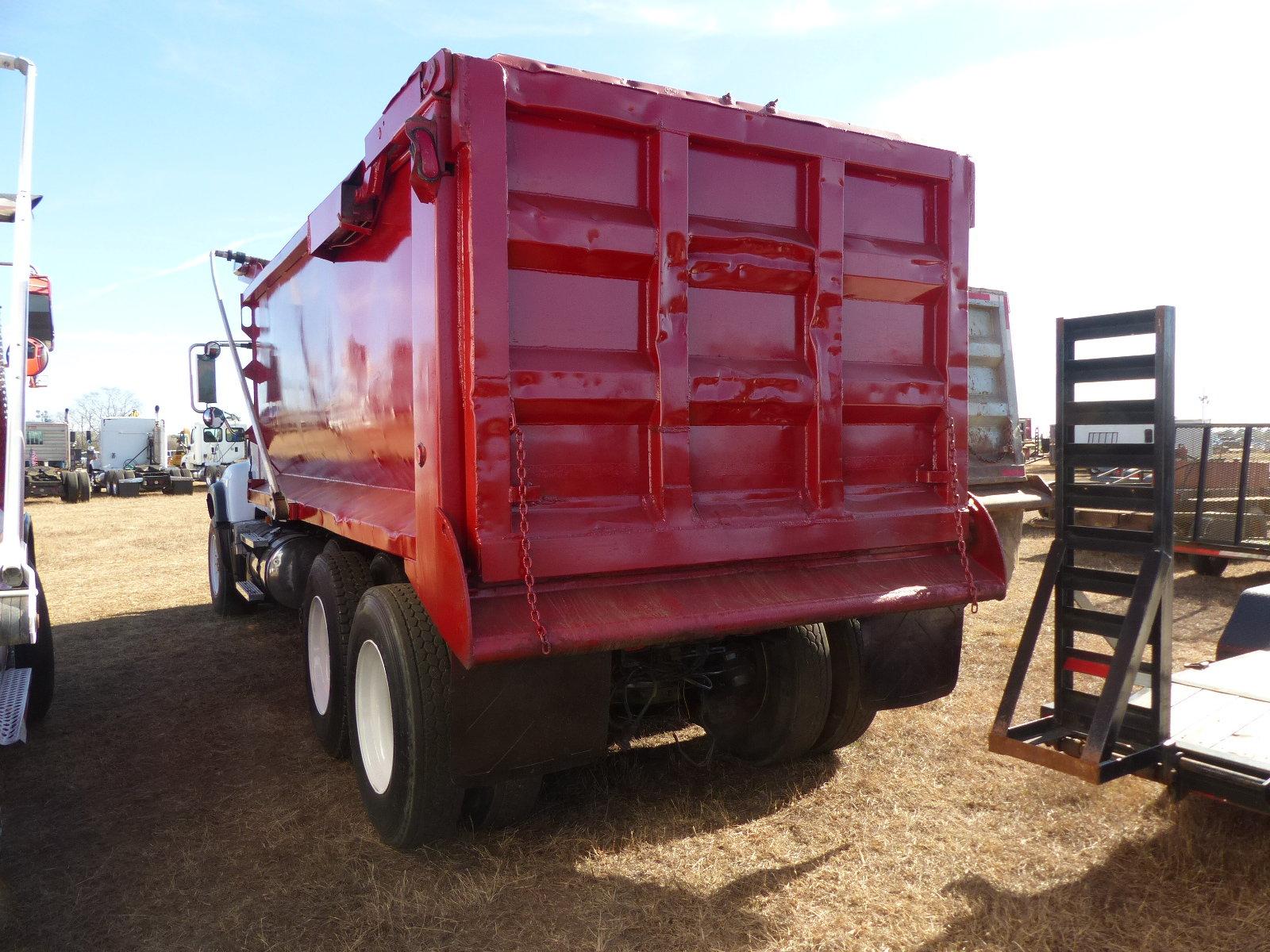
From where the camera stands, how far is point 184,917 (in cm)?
304

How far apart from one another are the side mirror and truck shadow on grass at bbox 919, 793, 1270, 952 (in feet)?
22.6

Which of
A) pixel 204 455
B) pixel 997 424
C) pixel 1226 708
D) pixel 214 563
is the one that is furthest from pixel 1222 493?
pixel 204 455

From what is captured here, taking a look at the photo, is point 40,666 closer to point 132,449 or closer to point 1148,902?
point 1148,902

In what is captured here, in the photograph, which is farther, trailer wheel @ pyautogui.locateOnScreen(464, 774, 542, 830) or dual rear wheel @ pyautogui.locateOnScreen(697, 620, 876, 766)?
dual rear wheel @ pyautogui.locateOnScreen(697, 620, 876, 766)

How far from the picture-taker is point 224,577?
8203 millimetres

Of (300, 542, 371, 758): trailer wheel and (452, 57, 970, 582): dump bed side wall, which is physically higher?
(452, 57, 970, 582): dump bed side wall

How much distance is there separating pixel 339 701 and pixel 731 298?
2665 mm

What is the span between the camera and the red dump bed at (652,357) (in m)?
2.88

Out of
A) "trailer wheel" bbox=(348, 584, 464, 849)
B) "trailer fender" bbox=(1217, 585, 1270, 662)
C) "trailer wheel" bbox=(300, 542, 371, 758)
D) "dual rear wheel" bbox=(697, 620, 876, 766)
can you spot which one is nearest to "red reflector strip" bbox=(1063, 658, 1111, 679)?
"dual rear wheel" bbox=(697, 620, 876, 766)

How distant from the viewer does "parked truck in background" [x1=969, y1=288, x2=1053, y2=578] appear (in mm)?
7344

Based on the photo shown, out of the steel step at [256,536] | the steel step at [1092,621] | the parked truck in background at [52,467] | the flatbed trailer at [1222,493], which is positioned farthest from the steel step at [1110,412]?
the parked truck in background at [52,467]

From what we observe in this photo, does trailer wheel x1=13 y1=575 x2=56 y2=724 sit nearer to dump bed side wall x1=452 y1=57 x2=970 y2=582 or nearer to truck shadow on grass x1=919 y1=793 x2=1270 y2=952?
dump bed side wall x1=452 y1=57 x2=970 y2=582

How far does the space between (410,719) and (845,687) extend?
2006 mm

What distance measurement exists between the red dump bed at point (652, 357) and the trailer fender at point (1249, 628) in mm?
1738
